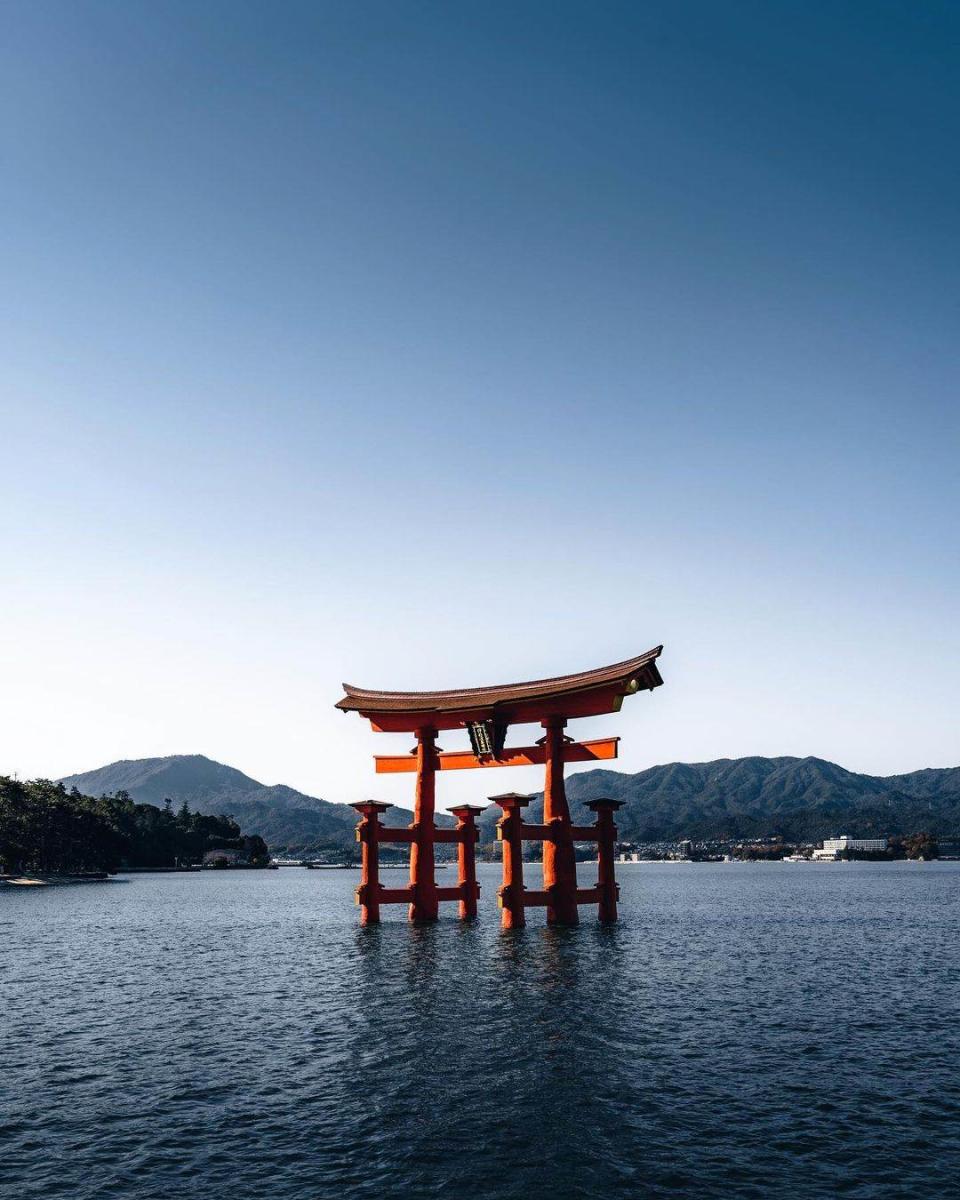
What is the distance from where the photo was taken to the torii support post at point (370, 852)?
39094 mm

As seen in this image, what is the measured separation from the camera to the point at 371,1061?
18.6 meters

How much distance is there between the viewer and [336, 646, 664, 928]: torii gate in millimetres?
35669

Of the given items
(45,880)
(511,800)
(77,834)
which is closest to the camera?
(511,800)

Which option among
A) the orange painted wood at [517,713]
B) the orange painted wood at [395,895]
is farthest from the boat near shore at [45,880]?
the orange painted wood at [517,713]

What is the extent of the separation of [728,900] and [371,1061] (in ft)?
236

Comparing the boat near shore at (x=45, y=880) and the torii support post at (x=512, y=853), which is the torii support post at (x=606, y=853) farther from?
the boat near shore at (x=45, y=880)

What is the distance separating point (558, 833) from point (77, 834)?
330 feet

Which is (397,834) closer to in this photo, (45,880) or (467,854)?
(467,854)

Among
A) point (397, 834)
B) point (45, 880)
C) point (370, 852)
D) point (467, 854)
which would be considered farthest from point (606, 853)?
point (45, 880)

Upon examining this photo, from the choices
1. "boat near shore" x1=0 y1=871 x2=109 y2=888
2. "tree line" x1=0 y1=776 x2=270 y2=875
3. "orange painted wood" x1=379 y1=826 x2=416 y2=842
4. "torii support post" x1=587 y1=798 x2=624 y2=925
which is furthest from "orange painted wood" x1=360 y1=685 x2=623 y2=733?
"tree line" x1=0 y1=776 x2=270 y2=875

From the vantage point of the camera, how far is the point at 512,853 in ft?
122

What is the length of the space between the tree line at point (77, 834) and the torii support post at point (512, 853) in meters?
85.6

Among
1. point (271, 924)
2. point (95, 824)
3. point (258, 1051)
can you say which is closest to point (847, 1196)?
point (258, 1051)

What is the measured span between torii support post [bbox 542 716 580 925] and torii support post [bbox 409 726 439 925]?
5.41 meters
